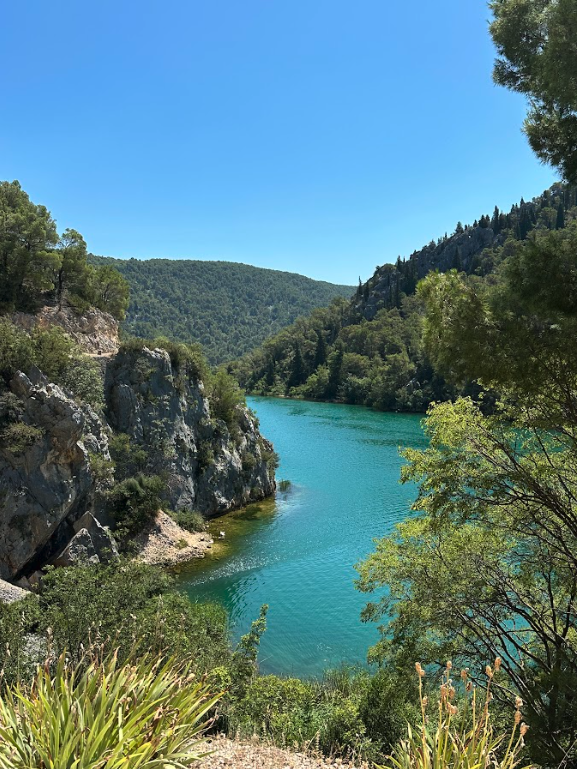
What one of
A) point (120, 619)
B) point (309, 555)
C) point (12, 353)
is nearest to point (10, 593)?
point (120, 619)

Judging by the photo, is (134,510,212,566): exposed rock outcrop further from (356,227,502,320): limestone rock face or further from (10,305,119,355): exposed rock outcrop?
(356,227,502,320): limestone rock face

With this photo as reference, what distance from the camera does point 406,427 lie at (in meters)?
64.1

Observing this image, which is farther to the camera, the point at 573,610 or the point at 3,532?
the point at 3,532

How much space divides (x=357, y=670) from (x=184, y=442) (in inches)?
714

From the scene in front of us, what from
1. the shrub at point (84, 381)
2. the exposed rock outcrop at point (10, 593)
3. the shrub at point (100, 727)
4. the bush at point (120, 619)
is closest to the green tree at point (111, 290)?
the shrub at point (84, 381)

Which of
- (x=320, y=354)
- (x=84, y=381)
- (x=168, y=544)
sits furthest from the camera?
(x=320, y=354)

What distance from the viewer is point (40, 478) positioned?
19578 mm

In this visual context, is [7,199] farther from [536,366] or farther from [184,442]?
[536,366]

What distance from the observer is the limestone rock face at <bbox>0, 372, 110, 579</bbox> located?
18.6 meters

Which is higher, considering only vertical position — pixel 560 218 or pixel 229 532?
pixel 560 218

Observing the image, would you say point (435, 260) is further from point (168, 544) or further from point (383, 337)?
point (168, 544)

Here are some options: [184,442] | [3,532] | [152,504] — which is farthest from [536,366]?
[184,442]

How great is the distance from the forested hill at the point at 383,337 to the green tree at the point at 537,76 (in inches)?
2980

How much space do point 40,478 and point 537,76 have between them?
65.0 feet
